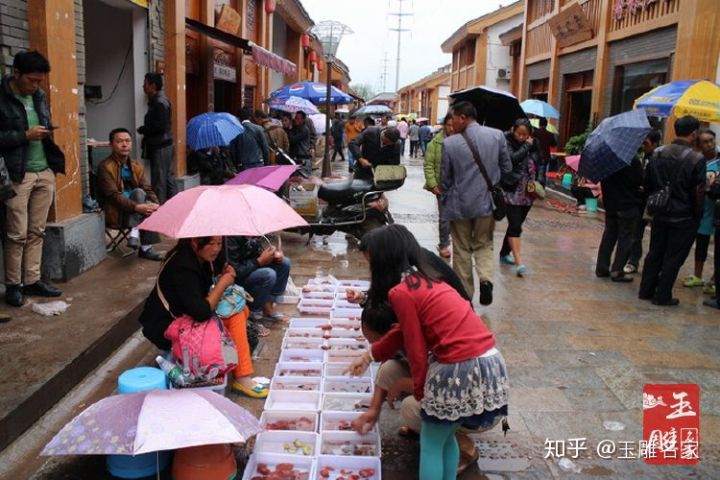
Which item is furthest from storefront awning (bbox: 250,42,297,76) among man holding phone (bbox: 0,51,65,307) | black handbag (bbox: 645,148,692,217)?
black handbag (bbox: 645,148,692,217)

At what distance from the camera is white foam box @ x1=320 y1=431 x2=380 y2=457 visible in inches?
137

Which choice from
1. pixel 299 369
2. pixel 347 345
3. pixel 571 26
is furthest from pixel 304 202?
pixel 571 26

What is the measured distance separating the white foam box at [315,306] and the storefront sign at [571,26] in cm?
1228

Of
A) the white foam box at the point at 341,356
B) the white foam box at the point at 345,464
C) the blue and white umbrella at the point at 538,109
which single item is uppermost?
the blue and white umbrella at the point at 538,109

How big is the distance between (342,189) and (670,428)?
17.7 feet

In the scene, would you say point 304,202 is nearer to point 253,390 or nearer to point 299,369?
point 299,369

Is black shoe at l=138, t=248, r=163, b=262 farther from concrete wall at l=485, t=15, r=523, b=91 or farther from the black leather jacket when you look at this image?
concrete wall at l=485, t=15, r=523, b=91

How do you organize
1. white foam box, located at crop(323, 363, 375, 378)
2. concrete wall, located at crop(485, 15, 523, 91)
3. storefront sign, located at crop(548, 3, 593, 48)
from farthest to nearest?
concrete wall, located at crop(485, 15, 523, 91) < storefront sign, located at crop(548, 3, 593, 48) < white foam box, located at crop(323, 363, 375, 378)

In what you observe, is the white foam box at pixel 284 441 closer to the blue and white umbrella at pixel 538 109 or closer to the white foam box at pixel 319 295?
the white foam box at pixel 319 295

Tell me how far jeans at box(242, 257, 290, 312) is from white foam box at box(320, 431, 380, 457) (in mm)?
1764

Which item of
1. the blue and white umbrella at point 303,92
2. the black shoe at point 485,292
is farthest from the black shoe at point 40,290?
the blue and white umbrella at point 303,92

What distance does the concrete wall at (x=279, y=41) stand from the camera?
20397 millimetres

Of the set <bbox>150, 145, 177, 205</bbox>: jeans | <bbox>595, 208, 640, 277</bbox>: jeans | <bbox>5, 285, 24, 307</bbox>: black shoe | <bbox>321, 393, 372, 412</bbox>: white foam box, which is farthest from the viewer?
<bbox>150, 145, 177, 205</bbox>: jeans

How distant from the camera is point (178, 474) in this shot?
3.07 m
